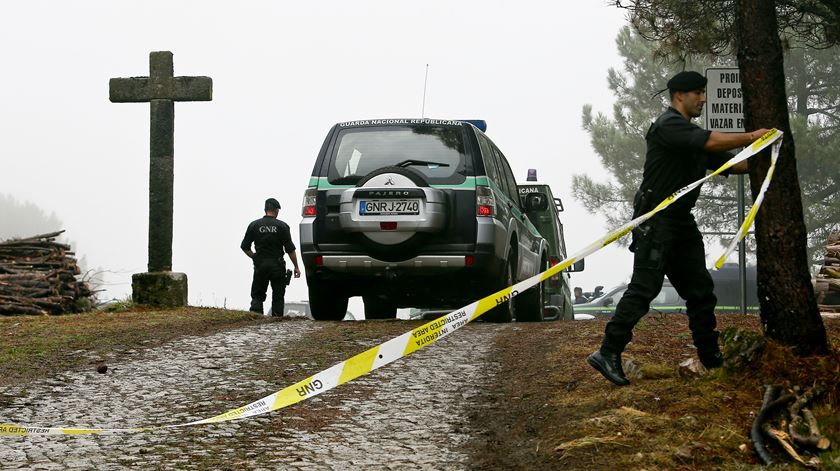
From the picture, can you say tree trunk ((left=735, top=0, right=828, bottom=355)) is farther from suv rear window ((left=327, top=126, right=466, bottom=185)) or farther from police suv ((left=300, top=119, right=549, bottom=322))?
suv rear window ((left=327, top=126, right=466, bottom=185))

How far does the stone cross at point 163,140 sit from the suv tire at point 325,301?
368 cm

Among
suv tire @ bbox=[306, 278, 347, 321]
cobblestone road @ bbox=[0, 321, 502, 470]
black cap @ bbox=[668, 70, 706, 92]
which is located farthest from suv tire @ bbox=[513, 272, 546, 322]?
black cap @ bbox=[668, 70, 706, 92]

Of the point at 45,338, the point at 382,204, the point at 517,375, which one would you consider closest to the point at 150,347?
the point at 45,338

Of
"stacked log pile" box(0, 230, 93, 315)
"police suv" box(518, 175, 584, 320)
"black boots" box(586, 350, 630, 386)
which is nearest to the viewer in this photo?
"black boots" box(586, 350, 630, 386)

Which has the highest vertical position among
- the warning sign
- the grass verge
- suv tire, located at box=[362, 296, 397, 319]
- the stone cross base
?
the warning sign

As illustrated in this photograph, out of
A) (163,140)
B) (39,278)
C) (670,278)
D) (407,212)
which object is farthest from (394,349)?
(39,278)

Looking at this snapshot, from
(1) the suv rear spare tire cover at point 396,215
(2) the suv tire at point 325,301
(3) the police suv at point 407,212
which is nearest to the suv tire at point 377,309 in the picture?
(2) the suv tire at point 325,301

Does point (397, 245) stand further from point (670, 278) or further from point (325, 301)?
point (670, 278)

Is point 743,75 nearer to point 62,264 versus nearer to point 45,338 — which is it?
point 45,338

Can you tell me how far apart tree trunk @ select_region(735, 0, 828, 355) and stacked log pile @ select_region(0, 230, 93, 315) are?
12249 mm

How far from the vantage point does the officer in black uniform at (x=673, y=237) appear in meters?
7.01

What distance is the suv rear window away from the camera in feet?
40.3

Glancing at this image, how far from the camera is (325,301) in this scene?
1339 centimetres

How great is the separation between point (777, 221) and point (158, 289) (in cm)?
1066
